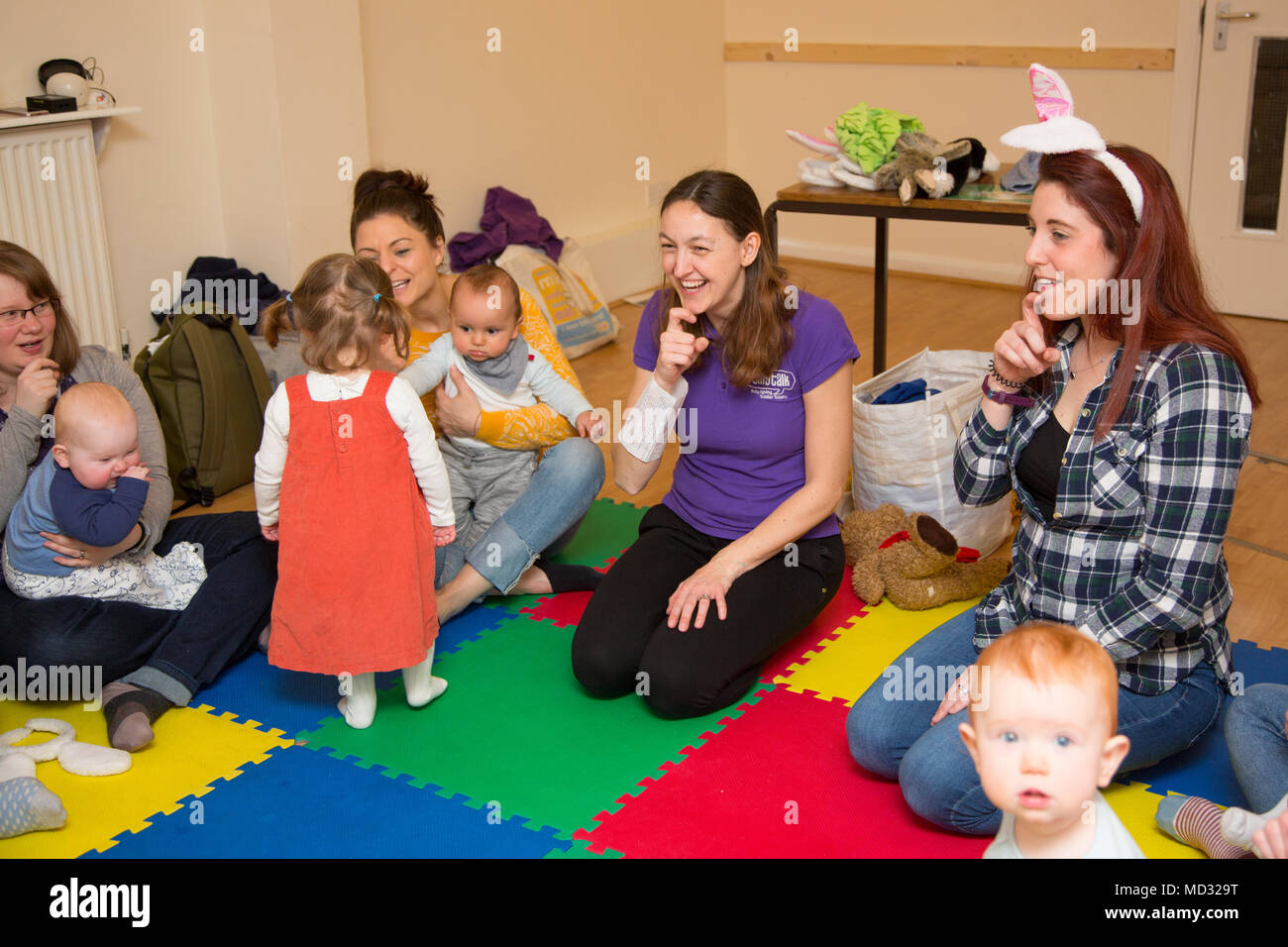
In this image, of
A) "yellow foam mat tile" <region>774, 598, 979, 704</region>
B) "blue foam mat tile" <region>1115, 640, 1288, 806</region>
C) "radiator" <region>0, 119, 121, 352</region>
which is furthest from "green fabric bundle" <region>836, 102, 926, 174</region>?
"radiator" <region>0, 119, 121, 352</region>

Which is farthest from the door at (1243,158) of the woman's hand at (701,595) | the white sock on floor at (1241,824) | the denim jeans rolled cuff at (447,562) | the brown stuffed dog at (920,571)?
the white sock on floor at (1241,824)

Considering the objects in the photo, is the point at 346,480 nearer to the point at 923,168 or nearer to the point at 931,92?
the point at 923,168

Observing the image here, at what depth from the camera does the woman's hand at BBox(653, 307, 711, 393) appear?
2396mm

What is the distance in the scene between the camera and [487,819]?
84.7 inches

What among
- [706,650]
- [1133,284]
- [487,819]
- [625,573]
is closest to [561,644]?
[625,573]

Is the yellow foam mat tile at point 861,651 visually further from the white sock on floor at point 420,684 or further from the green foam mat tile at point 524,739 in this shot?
the white sock on floor at point 420,684

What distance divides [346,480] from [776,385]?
0.86 metres

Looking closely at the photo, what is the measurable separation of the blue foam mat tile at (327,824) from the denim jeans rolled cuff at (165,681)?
31cm

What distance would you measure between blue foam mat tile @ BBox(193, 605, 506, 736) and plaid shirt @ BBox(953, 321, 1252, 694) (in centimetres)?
125

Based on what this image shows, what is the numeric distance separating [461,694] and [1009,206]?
73.0 inches

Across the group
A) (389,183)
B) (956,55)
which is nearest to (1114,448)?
(389,183)

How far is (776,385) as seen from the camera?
2521 millimetres
